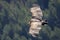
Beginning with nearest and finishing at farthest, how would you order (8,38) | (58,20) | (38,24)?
1. (38,24)
2. (8,38)
3. (58,20)

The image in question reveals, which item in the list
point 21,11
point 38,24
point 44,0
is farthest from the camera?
point 44,0

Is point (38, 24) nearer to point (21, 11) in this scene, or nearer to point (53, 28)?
point (53, 28)

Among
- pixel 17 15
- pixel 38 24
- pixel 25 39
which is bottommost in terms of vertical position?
pixel 25 39

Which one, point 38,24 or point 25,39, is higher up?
point 38,24

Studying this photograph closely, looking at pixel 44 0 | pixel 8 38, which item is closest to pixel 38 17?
pixel 8 38

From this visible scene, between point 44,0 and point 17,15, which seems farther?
point 44,0

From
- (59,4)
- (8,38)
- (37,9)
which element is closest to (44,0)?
(59,4)
